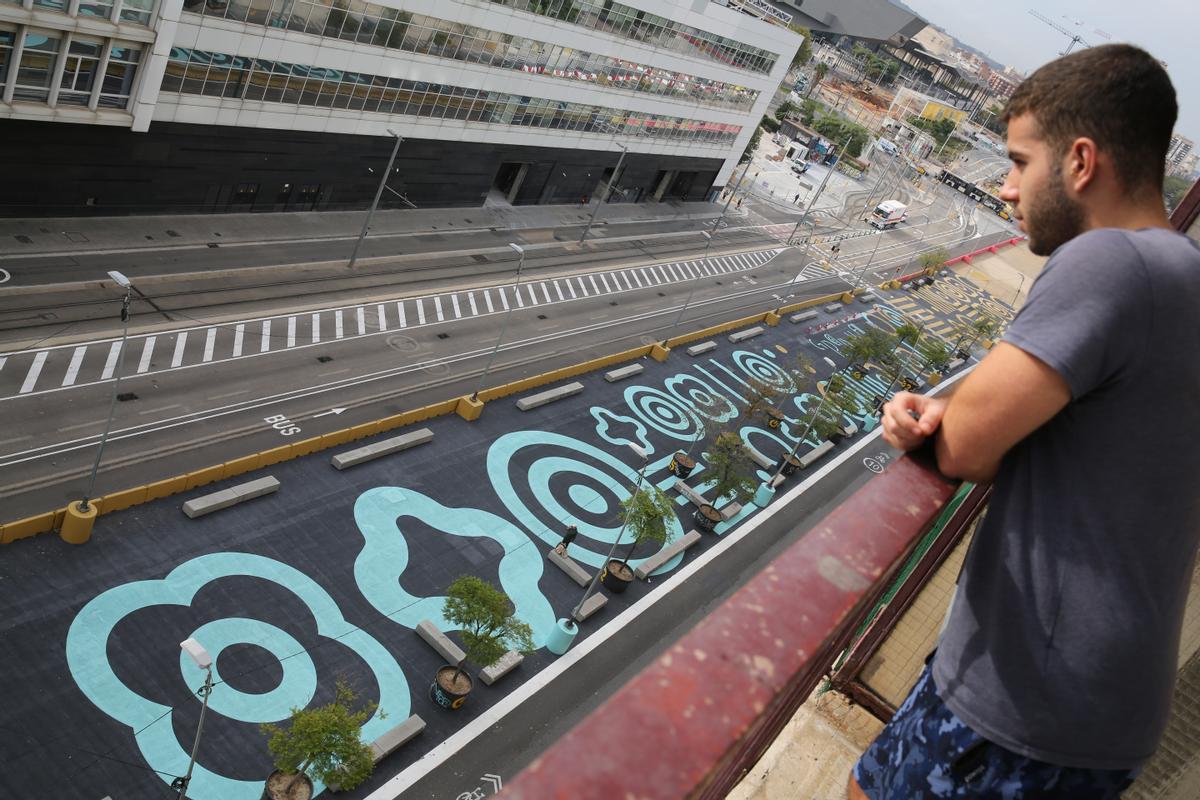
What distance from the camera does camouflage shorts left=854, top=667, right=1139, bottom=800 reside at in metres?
4.08

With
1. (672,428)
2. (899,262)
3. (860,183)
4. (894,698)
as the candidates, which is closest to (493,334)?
(672,428)

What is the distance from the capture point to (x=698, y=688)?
2.94 metres

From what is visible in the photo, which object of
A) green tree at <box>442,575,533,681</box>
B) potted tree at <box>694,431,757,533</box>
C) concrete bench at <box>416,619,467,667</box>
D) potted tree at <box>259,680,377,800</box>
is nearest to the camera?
potted tree at <box>259,680,377,800</box>

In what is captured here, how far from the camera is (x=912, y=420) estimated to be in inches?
182

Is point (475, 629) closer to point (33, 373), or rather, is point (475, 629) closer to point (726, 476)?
point (726, 476)

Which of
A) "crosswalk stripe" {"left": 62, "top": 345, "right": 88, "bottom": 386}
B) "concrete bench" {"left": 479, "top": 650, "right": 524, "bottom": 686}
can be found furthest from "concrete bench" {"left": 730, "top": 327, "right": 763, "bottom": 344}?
"crosswalk stripe" {"left": 62, "top": 345, "right": 88, "bottom": 386}

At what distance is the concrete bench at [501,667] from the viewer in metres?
33.0

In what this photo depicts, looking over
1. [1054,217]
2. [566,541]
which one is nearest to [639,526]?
[566,541]

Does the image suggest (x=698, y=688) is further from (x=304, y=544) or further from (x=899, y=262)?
(x=899, y=262)

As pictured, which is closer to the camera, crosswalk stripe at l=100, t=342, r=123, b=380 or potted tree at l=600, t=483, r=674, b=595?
potted tree at l=600, t=483, r=674, b=595

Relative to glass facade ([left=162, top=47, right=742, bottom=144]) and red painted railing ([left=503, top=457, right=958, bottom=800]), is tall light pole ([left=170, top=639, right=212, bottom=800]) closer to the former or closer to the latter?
red painted railing ([left=503, top=457, right=958, bottom=800])

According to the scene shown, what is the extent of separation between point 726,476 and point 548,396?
1067 cm

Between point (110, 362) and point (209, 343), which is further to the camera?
point (209, 343)

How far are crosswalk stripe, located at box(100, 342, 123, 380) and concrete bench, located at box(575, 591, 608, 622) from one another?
861 inches
